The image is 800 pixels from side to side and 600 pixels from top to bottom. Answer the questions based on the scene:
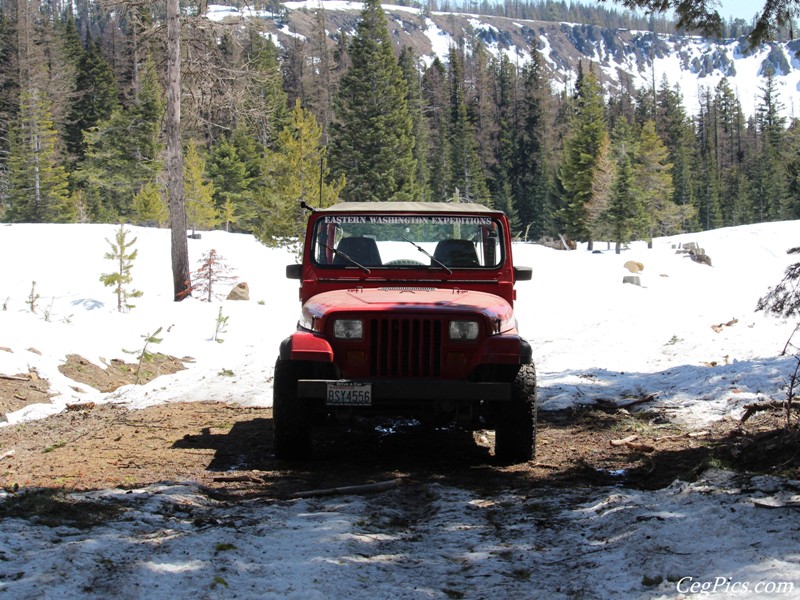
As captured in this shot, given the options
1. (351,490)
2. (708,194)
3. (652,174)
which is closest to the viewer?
(351,490)

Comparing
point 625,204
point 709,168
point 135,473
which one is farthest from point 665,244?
point 135,473

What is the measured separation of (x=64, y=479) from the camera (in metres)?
5.14

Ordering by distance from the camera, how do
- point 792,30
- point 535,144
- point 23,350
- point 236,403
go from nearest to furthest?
point 792,30 < point 236,403 < point 23,350 < point 535,144

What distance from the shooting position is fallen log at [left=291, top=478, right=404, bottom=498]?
4.96 metres

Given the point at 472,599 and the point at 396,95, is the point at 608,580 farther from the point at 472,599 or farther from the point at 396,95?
the point at 396,95

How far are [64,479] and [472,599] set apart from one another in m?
3.11

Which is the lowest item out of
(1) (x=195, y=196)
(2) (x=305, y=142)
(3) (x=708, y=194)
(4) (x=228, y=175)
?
(1) (x=195, y=196)

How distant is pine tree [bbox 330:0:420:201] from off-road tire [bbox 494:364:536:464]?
153 feet

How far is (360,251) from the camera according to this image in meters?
6.83

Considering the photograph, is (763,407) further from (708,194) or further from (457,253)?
(708,194)

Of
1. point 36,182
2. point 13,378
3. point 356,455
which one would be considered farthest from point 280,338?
point 36,182

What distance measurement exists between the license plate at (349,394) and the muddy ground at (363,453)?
544 millimetres

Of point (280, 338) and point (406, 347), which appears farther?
point (280, 338)

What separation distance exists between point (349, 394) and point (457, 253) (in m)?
1.96
